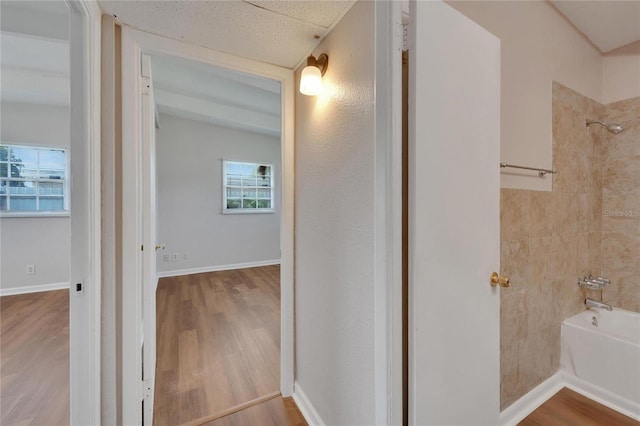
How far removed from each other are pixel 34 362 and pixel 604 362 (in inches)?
161

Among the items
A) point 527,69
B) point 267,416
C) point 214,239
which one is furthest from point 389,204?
point 214,239

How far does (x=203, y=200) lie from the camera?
15.2 feet

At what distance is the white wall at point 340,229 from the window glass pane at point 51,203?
13.6ft

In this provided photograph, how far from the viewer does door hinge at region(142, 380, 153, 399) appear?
1351 millimetres

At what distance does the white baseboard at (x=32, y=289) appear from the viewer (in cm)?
332

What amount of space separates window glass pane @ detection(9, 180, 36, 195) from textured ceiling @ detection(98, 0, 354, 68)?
12.7ft

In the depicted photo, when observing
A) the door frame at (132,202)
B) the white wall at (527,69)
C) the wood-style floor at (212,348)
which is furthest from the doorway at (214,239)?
the white wall at (527,69)

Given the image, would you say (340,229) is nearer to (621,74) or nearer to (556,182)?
(556,182)

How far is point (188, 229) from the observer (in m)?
4.47

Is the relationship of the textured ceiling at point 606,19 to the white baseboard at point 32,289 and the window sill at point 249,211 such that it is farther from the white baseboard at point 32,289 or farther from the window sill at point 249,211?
the white baseboard at point 32,289

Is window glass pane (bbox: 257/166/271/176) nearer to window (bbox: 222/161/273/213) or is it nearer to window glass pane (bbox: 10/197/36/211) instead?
window (bbox: 222/161/273/213)

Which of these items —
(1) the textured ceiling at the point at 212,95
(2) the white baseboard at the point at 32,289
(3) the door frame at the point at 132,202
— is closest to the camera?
(3) the door frame at the point at 132,202

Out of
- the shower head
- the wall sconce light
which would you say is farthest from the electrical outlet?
the shower head

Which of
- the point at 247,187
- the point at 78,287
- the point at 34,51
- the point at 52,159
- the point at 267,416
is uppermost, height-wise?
the point at 34,51
